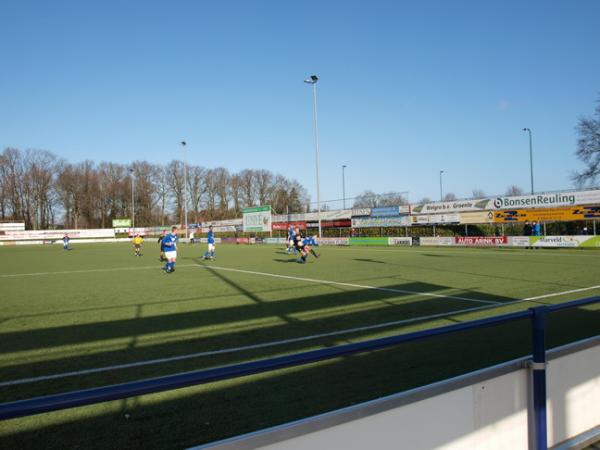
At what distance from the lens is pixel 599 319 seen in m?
7.53

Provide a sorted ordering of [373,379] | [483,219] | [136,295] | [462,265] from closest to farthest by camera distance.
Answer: [373,379] → [136,295] → [462,265] → [483,219]

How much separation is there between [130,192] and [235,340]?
321 ft

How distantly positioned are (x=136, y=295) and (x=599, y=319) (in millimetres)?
10789

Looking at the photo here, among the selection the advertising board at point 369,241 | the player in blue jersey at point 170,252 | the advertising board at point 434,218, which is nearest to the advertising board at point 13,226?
the advertising board at point 369,241

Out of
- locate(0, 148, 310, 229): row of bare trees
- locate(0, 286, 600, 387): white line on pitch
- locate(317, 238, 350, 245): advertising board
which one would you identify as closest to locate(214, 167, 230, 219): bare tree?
locate(0, 148, 310, 229): row of bare trees

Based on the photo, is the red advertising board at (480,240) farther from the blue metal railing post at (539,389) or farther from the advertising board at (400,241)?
the blue metal railing post at (539,389)

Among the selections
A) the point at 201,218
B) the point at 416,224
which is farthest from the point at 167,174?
the point at 416,224

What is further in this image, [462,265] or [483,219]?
[483,219]

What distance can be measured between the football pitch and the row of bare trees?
74666mm

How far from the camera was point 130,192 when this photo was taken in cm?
9700

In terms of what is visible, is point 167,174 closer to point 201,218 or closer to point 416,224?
point 201,218

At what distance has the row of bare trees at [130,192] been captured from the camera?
88.0 m

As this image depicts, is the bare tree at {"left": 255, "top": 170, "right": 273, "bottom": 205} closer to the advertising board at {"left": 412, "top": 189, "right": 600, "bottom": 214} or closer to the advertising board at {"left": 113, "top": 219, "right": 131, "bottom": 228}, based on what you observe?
the advertising board at {"left": 113, "top": 219, "right": 131, "bottom": 228}

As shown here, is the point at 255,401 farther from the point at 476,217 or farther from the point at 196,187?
the point at 196,187
